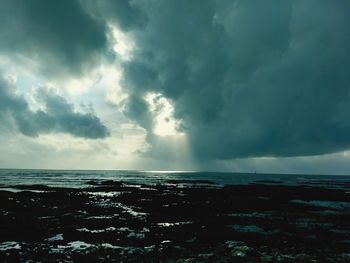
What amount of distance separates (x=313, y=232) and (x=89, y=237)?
17798 mm

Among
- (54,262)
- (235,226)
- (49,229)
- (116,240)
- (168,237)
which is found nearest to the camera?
(54,262)

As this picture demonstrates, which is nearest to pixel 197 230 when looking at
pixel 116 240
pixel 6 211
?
pixel 116 240

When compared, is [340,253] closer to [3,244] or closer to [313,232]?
[313,232]

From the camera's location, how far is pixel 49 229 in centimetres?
2278

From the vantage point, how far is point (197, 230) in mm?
23844

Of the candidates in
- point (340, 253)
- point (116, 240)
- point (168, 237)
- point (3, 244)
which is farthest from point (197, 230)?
point (3, 244)

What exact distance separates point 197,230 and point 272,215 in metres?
12.5

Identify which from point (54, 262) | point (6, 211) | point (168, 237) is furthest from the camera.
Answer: point (6, 211)

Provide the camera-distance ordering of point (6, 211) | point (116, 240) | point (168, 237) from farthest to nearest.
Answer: point (6, 211) < point (168, 237) < point (116, 240)

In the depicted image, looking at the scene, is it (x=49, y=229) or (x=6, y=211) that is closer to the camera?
(x=49, y=229)

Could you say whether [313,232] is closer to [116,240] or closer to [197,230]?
[197,230]

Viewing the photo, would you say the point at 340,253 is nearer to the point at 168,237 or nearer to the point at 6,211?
the point at 168,237

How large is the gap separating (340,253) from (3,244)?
21.2 m

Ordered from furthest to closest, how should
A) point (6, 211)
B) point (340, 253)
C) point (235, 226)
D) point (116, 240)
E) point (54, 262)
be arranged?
point (6, 211)
point (235, 226)
point (116, 240)
point (340, 253)
point (54, 262)
